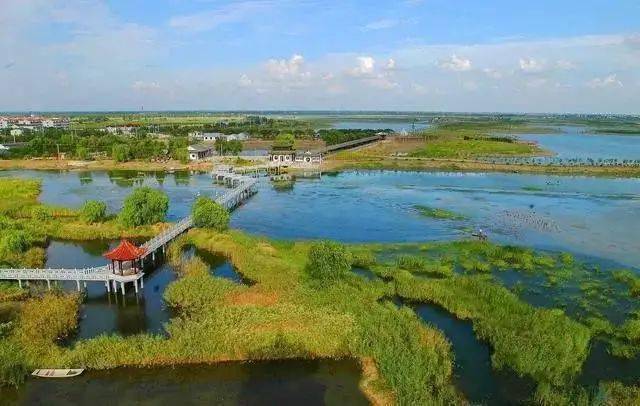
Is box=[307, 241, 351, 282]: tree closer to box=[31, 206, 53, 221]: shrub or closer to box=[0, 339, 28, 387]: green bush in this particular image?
box=[0, 339, 28, 387]: green bush

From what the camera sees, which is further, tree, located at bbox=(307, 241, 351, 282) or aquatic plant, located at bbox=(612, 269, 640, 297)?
aquatic plant, located at bbox=(612, 269, 640, 297)

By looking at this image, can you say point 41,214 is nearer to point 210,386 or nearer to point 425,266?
point 210,386

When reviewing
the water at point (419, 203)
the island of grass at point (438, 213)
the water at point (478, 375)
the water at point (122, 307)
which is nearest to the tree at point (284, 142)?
the water at point (419, 203)

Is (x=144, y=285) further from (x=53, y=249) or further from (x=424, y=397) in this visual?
(x=424, y=397)

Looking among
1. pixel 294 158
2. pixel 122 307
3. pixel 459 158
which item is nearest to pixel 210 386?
pixel 122 307

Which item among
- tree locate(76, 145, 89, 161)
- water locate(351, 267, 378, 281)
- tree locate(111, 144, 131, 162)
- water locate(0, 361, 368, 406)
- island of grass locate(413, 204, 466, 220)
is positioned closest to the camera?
water locate(0, 361, 368, 406)

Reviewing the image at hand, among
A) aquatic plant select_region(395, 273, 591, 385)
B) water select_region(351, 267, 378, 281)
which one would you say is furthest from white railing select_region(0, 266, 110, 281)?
aquatic plant select_region(395, 273, 591, 385)

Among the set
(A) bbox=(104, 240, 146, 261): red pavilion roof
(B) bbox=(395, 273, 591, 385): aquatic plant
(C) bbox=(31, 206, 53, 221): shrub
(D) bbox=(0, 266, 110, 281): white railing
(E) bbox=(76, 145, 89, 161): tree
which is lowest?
(B) bbox=(395, 273, 591, 385): aquatic plant
